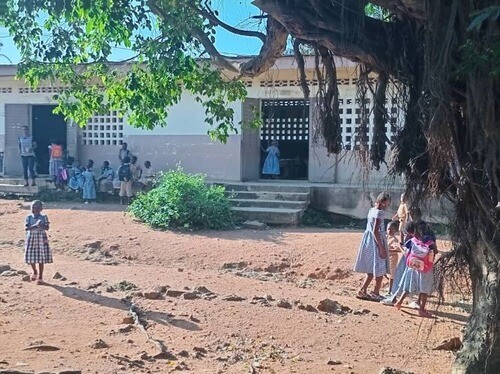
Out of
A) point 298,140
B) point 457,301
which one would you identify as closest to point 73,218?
point 298,140

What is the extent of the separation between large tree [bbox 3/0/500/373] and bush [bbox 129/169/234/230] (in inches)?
246

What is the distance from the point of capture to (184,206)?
41.2 feet

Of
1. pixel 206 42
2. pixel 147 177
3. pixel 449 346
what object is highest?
pixel 206 42

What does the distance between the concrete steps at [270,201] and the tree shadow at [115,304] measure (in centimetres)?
563

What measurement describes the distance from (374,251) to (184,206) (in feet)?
17.1

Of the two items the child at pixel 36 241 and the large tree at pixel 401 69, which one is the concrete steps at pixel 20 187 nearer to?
the child at pixel 36 241

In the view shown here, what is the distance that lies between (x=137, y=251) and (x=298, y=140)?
7935 mm

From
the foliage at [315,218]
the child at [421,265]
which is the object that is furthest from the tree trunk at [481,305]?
the foliage at [315,218]

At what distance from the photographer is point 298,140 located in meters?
17.9

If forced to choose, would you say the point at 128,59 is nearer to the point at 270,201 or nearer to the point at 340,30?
the point at 340,30

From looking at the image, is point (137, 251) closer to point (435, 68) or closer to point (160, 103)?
point (160, 103)

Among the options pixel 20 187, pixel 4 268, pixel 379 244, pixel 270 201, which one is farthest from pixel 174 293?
pixel 20 187

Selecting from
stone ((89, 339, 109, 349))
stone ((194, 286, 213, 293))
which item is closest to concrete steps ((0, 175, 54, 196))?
stone ((194, 286, 213, 293))

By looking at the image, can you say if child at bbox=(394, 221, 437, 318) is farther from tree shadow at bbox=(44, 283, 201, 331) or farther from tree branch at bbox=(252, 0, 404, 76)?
tree branch at bbox=(252, 0, 404, 76)
